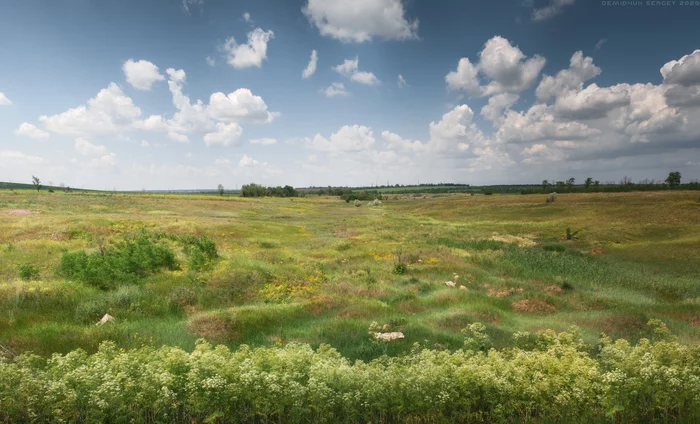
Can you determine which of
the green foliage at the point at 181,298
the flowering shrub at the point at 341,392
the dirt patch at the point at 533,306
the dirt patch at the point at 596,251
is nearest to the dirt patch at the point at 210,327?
the green foliage at the point at 181,298

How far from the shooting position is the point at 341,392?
278 inches

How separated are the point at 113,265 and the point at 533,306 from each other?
24830 millimetres

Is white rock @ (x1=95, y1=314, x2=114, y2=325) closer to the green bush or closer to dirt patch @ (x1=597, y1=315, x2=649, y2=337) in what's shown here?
the green bush

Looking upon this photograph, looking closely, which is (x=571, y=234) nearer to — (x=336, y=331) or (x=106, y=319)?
(x=336, y=331)

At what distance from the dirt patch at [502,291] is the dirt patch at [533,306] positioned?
141 cm

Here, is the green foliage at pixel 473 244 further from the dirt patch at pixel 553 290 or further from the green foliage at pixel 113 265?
the green foliage at pixel 113 265

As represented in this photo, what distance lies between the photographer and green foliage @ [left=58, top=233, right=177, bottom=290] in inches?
693

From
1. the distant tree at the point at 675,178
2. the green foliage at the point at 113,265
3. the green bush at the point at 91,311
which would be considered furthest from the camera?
the distant tree at the point at 675,178

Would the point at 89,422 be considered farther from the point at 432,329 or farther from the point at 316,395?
the point at 432,329

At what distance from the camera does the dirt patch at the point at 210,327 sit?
1291cm

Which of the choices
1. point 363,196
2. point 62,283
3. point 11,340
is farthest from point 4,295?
point 363,196

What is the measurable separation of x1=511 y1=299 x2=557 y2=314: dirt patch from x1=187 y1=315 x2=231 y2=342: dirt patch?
51.9 feet

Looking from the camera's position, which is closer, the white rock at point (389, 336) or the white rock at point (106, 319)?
the white rock at point (389, 336)

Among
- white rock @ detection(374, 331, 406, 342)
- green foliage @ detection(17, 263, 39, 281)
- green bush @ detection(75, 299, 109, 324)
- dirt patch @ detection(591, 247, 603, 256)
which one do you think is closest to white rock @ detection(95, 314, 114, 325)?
green bush @ detection(75, 299, 109, 324)
